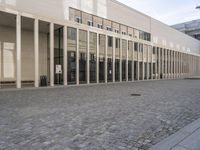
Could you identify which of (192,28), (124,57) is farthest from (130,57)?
(192,28)

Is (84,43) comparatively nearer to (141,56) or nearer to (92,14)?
(92,14)

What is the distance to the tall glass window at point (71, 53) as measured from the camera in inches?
819

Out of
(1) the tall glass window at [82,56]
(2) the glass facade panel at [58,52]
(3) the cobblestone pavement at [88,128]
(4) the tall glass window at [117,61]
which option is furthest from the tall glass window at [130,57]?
(3) the cobblestone pavement at [88,128]

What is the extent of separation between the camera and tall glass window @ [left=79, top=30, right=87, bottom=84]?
71.9ft

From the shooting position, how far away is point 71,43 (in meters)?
21.2

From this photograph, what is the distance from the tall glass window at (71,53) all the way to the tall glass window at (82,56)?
32.3 inches

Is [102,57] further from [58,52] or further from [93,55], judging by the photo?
[58,52]

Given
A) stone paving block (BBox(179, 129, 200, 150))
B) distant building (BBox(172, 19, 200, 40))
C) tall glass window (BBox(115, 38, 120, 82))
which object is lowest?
stone paving block (BBox(179, 129, 200, 150))

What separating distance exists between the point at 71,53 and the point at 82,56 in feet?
4.92

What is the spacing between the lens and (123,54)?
2802 cm

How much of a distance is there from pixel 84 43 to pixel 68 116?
656 inches

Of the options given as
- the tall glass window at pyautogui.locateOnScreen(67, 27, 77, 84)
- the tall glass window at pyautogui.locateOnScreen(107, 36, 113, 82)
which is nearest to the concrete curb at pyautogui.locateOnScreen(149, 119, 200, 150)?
the tall glass window at pyautogui.locateOnScreen(67, 27, 77, 84)

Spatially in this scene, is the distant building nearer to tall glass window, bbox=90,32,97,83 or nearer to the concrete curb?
tall glass window, bbox=90,32,97,83

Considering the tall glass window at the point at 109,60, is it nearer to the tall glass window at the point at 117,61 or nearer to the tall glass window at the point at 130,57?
the tall glass window at the point at 117,61
